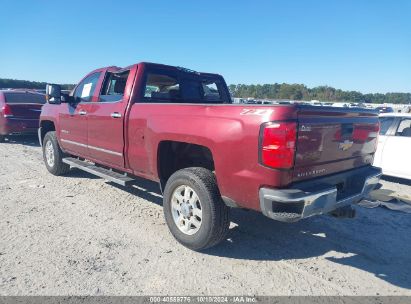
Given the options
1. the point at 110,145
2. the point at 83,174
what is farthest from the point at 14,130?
the point at 110,145

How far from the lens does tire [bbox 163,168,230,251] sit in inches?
136

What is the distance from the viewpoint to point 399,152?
7152 mm

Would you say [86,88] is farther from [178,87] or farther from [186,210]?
[186,210]

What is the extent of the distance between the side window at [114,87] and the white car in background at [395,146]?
567 cm

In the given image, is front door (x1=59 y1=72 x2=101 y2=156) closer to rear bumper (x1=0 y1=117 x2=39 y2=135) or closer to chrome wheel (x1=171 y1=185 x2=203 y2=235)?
chrome wheel (x1=171 y1=185 x2=203 y2=235)

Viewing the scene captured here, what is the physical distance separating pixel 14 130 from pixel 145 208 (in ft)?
25.5

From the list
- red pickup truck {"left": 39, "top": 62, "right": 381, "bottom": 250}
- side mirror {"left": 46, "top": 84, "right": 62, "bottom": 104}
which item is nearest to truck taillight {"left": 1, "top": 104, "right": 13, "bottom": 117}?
side mirror {"left": 46, "top": 84, "right": 62, "bottom": 104}

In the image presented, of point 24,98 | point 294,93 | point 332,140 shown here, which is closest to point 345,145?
point 332,140

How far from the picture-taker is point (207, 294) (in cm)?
291

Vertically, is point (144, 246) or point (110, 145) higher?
point (110, 145)

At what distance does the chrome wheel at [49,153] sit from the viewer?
6851mm

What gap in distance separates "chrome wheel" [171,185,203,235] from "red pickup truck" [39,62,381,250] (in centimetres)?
1

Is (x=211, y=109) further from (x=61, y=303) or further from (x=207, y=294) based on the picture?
(x=61, y=303)

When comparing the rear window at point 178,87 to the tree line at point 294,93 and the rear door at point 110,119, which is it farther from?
the tree line at point 294,93
